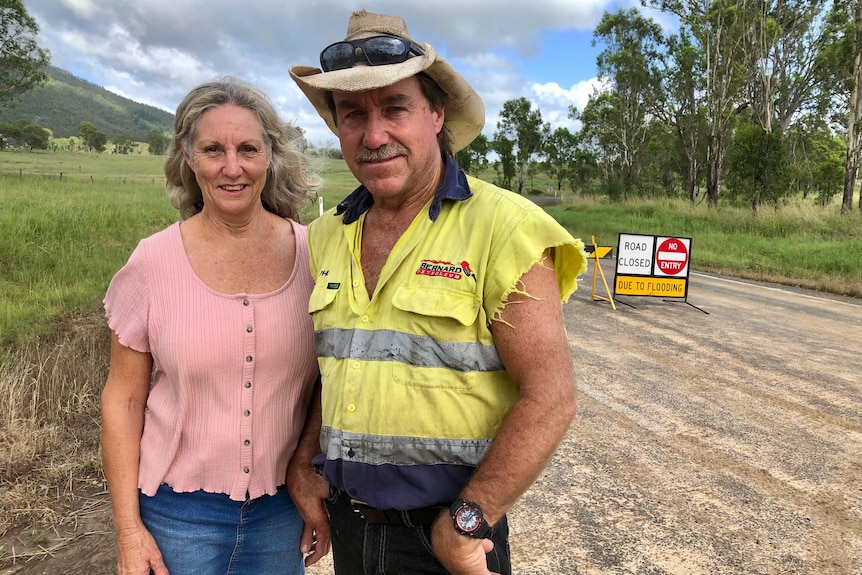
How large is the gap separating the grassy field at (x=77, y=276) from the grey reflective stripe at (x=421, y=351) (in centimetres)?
118

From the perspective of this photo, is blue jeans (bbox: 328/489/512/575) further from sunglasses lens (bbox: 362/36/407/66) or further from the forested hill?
the forested hill

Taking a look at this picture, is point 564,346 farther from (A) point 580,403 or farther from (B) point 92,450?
(A) point 580,403

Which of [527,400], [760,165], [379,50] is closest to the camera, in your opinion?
[527,400]

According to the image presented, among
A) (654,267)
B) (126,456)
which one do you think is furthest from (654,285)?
(126,456)

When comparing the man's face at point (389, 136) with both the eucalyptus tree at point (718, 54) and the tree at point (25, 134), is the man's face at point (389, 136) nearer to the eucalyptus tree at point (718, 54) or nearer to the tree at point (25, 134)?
the eucalyptus tree at point (718, 54)

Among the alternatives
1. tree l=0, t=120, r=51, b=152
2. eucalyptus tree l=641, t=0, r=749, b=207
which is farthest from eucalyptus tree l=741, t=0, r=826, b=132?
tree l=0, t=120, r=51, b=152

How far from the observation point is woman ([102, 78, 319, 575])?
5.79 ft

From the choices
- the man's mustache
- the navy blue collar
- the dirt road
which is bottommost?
the dirt road

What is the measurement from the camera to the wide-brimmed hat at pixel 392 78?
4.94 ft

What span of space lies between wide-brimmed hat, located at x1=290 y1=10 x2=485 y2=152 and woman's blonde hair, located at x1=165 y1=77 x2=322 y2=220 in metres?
0.17

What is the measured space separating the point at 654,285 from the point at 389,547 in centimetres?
876

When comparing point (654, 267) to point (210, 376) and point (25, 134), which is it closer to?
point (210, 376)

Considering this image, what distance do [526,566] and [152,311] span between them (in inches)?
86.1

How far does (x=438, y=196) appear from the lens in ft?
5.12
